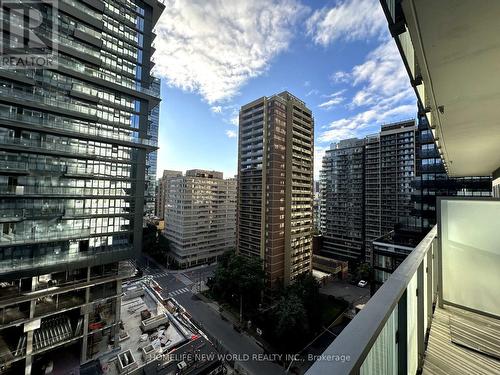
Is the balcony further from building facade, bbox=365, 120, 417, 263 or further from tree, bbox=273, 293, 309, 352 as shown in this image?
building facade, bbox=365, 120, 417, 263

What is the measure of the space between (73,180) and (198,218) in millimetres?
20472

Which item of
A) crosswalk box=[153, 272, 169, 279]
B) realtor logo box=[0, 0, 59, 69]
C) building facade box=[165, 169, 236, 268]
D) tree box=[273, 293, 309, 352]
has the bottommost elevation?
crosswalk box=[153, 272, 169, 279]

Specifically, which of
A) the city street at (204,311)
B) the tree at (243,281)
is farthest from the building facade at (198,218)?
the tree at (243,281)

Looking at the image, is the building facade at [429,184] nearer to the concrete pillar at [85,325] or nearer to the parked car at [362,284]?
the parked car at [362,284]

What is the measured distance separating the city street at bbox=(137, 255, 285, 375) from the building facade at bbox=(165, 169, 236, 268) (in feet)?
7.68

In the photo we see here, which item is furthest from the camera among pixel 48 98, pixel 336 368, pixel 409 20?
pixel 48 98

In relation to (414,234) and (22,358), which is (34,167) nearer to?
(22,358)

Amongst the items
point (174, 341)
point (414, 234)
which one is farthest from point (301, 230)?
point (174, 341)

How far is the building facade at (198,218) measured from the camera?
30.8 metres

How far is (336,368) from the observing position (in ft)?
2.21

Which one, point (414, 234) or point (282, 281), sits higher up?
point (414, 234)

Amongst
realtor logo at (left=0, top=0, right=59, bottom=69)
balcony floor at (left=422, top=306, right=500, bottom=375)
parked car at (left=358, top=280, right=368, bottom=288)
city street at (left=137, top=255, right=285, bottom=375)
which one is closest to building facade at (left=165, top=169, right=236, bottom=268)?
city street at (left=137, top=255, right=285, bottom=375)

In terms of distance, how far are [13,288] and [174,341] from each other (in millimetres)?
9663

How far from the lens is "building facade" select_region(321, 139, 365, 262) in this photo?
106 feet
